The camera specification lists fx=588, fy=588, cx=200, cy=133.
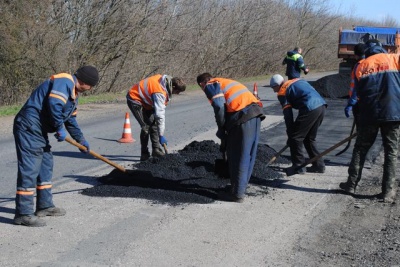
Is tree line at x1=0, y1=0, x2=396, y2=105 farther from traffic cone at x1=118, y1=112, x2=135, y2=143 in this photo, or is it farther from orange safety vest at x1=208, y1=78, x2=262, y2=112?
orange safety vest at x1=208, y1=78, x2=262, y2=112

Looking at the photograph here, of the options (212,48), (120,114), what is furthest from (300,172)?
(212,48)

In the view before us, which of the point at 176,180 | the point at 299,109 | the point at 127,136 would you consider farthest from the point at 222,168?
the point at 127,136

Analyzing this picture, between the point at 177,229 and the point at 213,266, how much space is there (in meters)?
1.07

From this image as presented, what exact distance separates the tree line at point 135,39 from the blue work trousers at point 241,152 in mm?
14102

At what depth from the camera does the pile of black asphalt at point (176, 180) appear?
7.22 meters

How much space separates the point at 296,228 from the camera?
6129 mm

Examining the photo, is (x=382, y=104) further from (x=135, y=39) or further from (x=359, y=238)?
(x=135, y=39)

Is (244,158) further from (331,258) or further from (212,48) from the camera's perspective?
(212,48)

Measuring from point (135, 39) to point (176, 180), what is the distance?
698 inches

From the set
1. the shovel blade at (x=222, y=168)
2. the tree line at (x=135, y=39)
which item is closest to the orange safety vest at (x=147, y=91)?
the shovel blade at (x=222, y=168)

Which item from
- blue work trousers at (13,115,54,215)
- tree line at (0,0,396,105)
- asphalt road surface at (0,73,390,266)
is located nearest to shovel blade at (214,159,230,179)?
asphalt road surface at (0,73,390,266)

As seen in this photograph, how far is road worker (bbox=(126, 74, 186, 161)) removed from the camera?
29.2 feet

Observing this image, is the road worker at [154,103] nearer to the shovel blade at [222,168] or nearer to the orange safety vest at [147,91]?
the orange safety vest at [147,91]

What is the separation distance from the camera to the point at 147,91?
→ 29.8 ft
